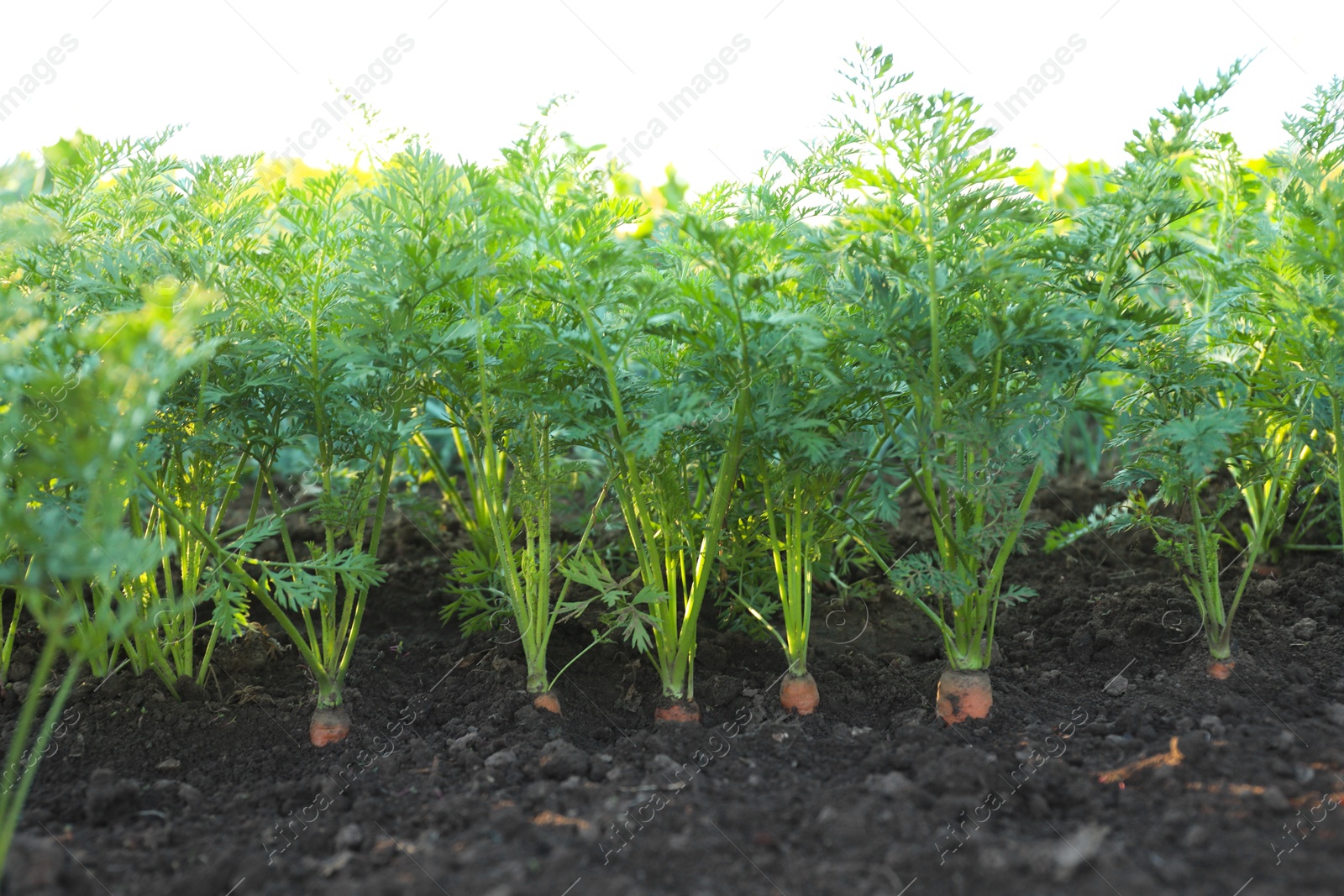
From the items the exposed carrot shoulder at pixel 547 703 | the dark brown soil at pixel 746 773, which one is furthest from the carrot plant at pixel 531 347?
the dark brown soil at pixel 746 773

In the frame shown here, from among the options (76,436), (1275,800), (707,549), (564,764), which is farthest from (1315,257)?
(76,436)

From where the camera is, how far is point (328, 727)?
95.7 inches

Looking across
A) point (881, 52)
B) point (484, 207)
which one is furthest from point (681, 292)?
point (881, 52)

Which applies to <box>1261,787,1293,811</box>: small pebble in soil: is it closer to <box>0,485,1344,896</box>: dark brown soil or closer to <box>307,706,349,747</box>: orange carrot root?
<box>0,485,1344,896</box>: dark brown soil

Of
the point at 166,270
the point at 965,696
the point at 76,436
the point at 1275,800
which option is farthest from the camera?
the point at 965,696

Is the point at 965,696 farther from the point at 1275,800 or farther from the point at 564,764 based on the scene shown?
the point at 564,764

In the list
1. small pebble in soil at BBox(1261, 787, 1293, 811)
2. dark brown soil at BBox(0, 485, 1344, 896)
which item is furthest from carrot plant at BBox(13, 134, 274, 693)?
small pebble in soil at BBox(1261, 787, 1293, 811)

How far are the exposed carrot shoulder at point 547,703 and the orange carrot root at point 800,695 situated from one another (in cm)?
61

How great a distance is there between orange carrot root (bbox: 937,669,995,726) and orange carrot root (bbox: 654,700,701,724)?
0.65 metres

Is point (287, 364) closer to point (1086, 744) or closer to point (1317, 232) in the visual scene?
point (1086, 744)

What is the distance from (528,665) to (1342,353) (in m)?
2.16

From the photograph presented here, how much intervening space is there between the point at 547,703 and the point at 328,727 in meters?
0.56

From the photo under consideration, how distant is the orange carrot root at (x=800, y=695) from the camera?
99.4 inches

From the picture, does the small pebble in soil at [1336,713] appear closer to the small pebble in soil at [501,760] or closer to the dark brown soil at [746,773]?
the dark brown soil at [746,773]
